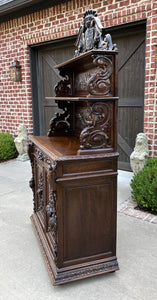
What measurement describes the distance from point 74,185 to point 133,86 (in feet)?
10.5

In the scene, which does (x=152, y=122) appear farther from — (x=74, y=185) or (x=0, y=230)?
(x=0, y=230)

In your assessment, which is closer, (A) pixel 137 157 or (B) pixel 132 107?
(A) pixel 137 157

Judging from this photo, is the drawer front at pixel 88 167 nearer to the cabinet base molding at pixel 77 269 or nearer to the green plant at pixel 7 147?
the cabinet base molding at pixel 77 269

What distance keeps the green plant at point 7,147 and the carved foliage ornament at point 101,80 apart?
4.71 metres

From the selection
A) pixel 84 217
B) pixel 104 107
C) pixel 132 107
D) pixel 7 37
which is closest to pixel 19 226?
pixel 84 217

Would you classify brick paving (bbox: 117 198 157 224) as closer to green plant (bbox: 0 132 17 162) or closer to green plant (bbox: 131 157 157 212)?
green plant (bbox: 131 157 157 212)

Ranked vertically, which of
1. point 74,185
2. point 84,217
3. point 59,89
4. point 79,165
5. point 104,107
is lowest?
point 84,217

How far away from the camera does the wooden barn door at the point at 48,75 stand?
583 centimetres

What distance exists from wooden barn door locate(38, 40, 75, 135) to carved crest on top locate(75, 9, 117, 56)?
3163 mm

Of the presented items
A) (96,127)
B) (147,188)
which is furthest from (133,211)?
(96,127)

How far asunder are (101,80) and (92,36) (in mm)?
619

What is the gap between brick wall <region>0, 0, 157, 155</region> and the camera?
407 cm

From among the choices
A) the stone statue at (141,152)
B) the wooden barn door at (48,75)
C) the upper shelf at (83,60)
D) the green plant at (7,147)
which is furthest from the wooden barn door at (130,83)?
the green plant at (7,147)

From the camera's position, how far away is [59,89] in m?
3.25
